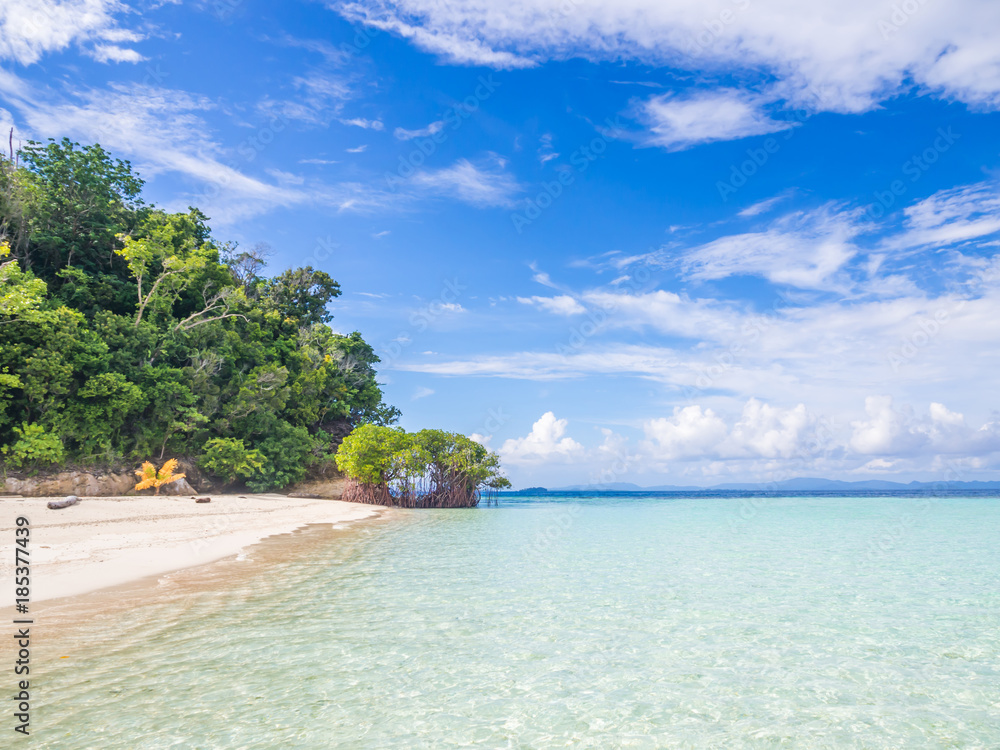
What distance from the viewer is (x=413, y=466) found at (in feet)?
117

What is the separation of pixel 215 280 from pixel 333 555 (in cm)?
2530

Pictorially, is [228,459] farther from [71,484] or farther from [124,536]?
[124,536]

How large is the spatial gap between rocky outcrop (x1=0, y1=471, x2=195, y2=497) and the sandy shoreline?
1.59m

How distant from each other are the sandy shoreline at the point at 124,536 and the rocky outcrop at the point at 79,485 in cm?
159

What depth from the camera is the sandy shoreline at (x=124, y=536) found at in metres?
9.67

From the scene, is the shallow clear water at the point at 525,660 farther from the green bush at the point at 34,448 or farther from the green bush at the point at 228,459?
the green bush at the point at 228,459

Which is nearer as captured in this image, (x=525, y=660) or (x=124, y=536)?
(x=525, y=660)

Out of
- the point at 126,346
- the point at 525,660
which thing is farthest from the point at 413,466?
the point at 525,660

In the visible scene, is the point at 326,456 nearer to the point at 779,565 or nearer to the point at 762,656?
the point at 779,565

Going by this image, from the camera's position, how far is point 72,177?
28.5 m

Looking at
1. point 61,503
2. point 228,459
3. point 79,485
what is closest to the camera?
point 61,503

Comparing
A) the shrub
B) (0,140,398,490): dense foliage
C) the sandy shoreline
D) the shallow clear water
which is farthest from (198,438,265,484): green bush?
the shallow clear water

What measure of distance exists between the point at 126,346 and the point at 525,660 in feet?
88.4

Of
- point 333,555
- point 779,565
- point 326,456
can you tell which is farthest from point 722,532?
point 326,456
